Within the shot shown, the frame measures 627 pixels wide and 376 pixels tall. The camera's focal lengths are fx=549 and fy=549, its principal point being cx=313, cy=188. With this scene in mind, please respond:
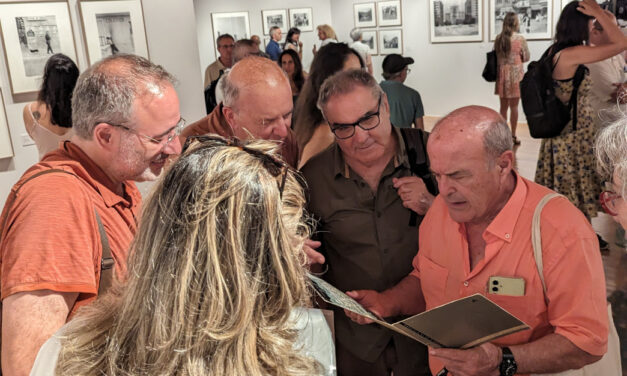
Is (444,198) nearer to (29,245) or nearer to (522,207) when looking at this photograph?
(522,207)

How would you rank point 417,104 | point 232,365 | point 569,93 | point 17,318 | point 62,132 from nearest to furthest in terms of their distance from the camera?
point 232,365, point 17,318, point 62,132, point 569,93, point 417,104

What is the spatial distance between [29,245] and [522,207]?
145cm

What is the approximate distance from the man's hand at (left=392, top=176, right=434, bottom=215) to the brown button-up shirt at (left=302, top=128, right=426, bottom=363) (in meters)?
0.05

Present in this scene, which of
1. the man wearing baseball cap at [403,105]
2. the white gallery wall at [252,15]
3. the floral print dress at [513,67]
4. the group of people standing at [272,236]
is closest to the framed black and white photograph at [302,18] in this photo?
the white gallery wall at [252,15]

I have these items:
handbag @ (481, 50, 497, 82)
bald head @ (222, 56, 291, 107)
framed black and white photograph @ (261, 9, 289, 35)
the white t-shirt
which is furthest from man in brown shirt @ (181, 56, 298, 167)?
framed black and white photograph @ (261, 9, 289, 35)

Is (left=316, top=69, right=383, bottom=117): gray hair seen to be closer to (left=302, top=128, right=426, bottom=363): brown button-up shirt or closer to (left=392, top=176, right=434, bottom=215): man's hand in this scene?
(left=302, top=128, right=426, bottom=363): brown button-up shirt

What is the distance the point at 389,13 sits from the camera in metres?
12.4

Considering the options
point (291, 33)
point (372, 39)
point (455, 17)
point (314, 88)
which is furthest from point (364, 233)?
point (372, 39)

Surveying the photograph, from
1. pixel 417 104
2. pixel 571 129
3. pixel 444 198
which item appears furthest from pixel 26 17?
pixel 571 129

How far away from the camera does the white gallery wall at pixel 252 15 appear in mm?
11422

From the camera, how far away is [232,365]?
0.95m

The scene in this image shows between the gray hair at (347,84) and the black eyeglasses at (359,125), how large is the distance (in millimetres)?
90

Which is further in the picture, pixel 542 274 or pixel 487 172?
pixel 487 172

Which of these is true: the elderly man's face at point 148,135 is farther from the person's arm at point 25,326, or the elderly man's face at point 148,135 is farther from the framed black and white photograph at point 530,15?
the framed black and white photograph at point 530,15
